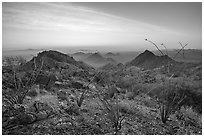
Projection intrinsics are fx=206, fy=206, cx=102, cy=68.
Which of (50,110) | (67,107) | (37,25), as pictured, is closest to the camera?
(50,110)

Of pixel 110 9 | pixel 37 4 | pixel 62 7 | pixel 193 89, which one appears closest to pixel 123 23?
pixel 110 9

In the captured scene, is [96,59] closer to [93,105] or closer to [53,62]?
[93,105]

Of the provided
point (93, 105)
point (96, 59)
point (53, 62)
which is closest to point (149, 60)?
point (96, 59)

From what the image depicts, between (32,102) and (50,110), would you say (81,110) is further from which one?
(32,102)

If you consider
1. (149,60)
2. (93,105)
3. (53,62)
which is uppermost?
(149,60)

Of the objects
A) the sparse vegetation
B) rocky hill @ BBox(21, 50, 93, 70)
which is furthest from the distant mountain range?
rocky hill @ BBox(21, 50, 93, 70)

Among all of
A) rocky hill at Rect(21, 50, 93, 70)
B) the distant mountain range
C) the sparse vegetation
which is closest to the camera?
the sparse vegetation

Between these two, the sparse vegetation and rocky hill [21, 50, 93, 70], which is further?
rocky hill [21, 50, 93, 70]

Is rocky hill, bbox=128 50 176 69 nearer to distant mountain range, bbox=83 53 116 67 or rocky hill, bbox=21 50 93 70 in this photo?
distant mountain range, bbox=83 53 116 67

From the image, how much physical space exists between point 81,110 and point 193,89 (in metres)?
3.64

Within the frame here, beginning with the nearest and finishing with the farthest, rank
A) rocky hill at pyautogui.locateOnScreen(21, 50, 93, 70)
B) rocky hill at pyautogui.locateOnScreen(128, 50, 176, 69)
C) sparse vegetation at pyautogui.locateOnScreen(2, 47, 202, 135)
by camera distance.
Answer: sparse vegetation at pyautogui.locateOnScreen(2, 47, 202, 135) < rocky hill at pyautogui.locateOnScreen(128, 50, 176, 69) < rocky hill at pyautogui.locateOnScreen(21, 50, 93, 70)

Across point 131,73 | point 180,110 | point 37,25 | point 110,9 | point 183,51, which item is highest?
point 110,9

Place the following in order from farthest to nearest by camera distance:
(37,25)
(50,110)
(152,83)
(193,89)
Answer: (152,83) < (193,89) < (37,25) < (50,110)

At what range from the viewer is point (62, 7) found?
4.34 metres
